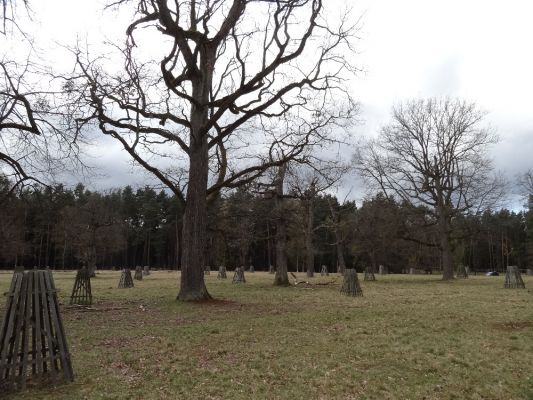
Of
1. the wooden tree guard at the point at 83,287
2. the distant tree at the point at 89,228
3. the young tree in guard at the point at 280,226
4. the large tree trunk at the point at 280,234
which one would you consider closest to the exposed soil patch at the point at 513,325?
the wooden tree guard at the point at 83,287

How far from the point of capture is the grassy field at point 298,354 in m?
5.41

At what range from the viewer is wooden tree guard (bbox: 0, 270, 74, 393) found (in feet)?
16.8

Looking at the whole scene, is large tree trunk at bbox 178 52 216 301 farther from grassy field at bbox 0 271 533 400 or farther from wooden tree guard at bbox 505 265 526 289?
wooden tree guard at bbox 505 265 526 289

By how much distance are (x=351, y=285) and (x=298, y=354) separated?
11085 mm

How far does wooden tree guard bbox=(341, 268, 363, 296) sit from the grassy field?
5.38 meters

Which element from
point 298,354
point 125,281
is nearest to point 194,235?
point 298,354

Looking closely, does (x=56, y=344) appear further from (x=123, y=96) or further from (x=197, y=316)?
(x=123, y=96)

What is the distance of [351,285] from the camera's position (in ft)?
58.1

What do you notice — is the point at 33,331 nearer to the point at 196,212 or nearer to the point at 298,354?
the point at 298,354

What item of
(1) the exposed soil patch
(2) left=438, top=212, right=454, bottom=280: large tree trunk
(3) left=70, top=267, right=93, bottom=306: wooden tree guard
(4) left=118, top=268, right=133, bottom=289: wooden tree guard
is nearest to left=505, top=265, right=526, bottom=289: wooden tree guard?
(2) left=438, top=212, right=454, bottom=280: large tree trunk

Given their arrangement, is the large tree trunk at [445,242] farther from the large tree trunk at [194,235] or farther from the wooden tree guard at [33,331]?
the wooden tree guard at [33,331]

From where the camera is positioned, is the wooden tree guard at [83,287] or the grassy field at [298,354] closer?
the grassy field at [298,354]

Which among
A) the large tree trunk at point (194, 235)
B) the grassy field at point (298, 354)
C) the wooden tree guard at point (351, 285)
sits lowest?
the grassy field at point (298, 354)

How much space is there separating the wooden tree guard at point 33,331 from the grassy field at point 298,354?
28 cm
